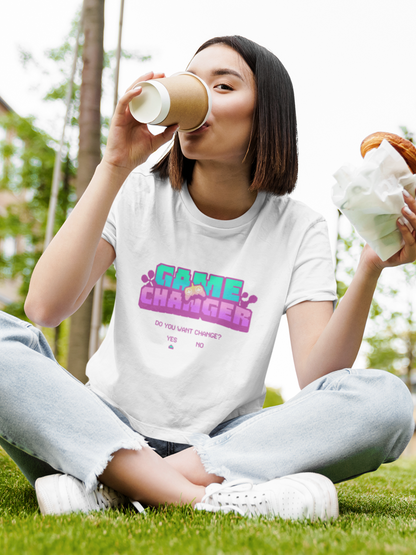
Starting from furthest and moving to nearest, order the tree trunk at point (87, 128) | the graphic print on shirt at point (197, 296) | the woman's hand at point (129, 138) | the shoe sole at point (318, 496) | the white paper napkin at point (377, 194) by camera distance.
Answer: the tree trunk at point (87, 128) < the graphic print on shirt at point (197, 296) < the woman's hand at point (129, 138) < the white paper napkin at point (377, 194) < the shoe sole at point (318, 496)

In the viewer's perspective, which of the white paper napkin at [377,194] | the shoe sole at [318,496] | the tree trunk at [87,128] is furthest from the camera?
the tree trunk at [87,128]

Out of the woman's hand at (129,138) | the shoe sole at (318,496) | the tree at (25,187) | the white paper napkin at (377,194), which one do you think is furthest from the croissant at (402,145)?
the tree at (25,187)

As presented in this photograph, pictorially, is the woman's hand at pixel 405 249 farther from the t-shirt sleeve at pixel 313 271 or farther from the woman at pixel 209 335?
the t-shirt sleeve at pixel 313 271

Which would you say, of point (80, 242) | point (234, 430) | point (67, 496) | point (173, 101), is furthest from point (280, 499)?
point (173, 101)

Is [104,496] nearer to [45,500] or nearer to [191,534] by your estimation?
[45,500]

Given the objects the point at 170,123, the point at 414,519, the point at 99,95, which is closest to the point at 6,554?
the point at 414,519

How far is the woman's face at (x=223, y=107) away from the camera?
6.66 feet

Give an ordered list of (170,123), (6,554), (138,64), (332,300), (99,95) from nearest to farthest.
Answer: (6,554), (170,123), (332,300), (99,95), (138,64)

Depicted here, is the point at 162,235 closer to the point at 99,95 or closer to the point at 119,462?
the point at 119,462

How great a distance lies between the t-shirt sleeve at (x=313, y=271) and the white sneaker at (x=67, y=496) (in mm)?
977

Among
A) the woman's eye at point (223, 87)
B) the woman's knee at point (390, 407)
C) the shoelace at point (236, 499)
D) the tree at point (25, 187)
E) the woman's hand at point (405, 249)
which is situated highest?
the woman's eye at point (223, 87)

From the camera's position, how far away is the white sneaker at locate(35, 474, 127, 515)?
4.86 ft

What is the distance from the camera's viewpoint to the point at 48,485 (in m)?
1.52

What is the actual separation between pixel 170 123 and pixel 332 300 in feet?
2.88
